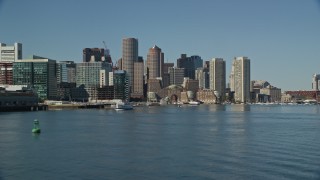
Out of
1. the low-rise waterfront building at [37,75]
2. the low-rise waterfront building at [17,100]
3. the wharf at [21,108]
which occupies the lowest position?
the wharf at [21,108]

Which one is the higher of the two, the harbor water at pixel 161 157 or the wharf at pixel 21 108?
the wharf at pixel 21 108

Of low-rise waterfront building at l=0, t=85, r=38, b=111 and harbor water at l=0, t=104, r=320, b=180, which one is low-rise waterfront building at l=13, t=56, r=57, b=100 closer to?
low-rise waterfront building at l=0, t=85, r=38, b=111

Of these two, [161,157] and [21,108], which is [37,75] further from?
[161,157]

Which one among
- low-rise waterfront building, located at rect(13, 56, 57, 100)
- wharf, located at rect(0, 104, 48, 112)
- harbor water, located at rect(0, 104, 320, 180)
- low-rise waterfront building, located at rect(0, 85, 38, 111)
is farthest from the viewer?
low-rise waterfront building, located at rect(13, 56, 57, 100)

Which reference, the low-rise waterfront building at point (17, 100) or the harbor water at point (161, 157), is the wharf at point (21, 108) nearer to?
the low-rise waterfront building at point (17, 100)

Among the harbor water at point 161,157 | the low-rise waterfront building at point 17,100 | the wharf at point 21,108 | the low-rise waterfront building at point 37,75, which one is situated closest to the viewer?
the harbor water at point 161,157

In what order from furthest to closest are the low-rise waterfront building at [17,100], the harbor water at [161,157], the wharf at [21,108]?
the low-rise waterfront building at [17,100] < the wharf at [21,108] < the harbor water at [161,157]

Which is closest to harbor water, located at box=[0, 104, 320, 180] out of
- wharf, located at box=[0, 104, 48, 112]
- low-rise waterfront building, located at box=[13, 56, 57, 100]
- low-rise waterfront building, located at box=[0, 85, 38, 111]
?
wharf, located at box=[0, 104, 48, 112]

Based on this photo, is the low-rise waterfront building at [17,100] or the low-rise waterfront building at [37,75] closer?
the low-rise waterfront building at [17,100]

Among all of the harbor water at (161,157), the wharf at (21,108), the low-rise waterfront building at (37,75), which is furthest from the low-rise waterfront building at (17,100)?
the harbor water at (161,157)

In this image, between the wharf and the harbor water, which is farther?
the wharf

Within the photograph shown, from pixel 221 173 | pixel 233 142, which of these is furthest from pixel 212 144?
pixel 221 173

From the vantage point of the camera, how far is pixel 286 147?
115ft

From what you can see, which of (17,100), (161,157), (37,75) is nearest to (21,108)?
(17,100)
